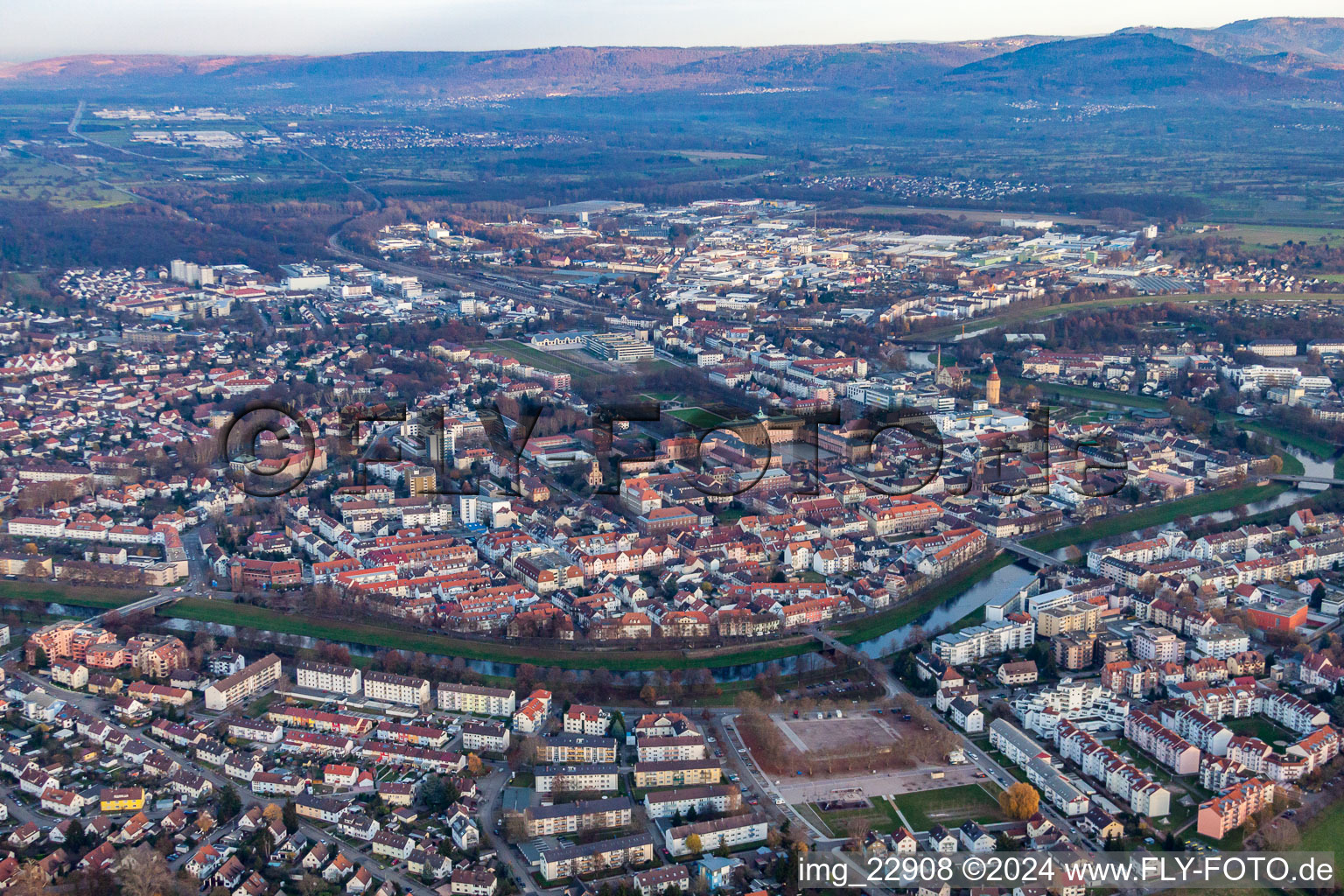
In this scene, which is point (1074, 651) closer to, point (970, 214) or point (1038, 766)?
point (1038, 766)

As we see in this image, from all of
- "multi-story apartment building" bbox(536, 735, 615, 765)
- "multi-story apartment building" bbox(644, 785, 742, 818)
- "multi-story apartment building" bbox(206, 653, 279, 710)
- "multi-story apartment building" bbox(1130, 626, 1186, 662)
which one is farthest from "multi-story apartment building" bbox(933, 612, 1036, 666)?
"multi-story apartment building" bbox(206, 653, 279, 710)

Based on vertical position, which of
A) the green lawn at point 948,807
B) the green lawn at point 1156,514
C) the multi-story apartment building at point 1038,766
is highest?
the multi-story apartment building at point 1038,766

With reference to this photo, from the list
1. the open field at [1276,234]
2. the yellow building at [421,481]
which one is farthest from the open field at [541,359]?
the open field at [1276,234]

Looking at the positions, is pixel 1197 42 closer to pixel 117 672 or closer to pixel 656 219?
pixel 656 219

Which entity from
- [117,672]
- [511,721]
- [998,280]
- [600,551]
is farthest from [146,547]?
[998,280]

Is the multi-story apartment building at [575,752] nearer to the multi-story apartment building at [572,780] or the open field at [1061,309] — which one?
the multi-story apartment building at [572,780]

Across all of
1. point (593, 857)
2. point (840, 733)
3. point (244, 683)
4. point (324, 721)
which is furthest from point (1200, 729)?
point (244, 683)
